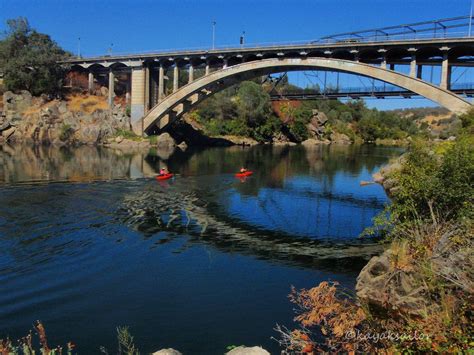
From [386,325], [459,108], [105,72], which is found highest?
[105,72]

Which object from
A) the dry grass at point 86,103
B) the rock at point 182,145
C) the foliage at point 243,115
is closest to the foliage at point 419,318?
the rock at point 182,145

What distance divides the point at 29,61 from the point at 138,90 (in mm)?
20200

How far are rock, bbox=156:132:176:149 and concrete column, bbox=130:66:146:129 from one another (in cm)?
463

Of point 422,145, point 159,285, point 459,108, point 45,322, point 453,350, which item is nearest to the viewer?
point 453,350

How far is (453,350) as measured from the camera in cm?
668

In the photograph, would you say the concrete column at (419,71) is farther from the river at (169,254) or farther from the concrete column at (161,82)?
the concrete column at (161,82)

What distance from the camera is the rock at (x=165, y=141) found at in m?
71.5

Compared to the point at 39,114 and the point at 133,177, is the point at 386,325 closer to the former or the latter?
the point at 133,177

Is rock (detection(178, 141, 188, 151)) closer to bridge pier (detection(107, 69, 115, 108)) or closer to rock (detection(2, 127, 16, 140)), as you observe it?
bridge pier (detection(107, 69, 115, 108))

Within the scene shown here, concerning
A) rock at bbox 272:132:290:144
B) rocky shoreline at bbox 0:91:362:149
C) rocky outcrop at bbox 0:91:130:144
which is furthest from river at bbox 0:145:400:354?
rock at bbox 272:132:290:144

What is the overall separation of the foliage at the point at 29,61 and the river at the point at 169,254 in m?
46.8

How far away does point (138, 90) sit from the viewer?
70.8 m

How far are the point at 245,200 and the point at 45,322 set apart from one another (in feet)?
60.7

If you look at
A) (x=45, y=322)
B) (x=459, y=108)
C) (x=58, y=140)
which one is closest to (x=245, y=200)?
(x=45, y=322)
